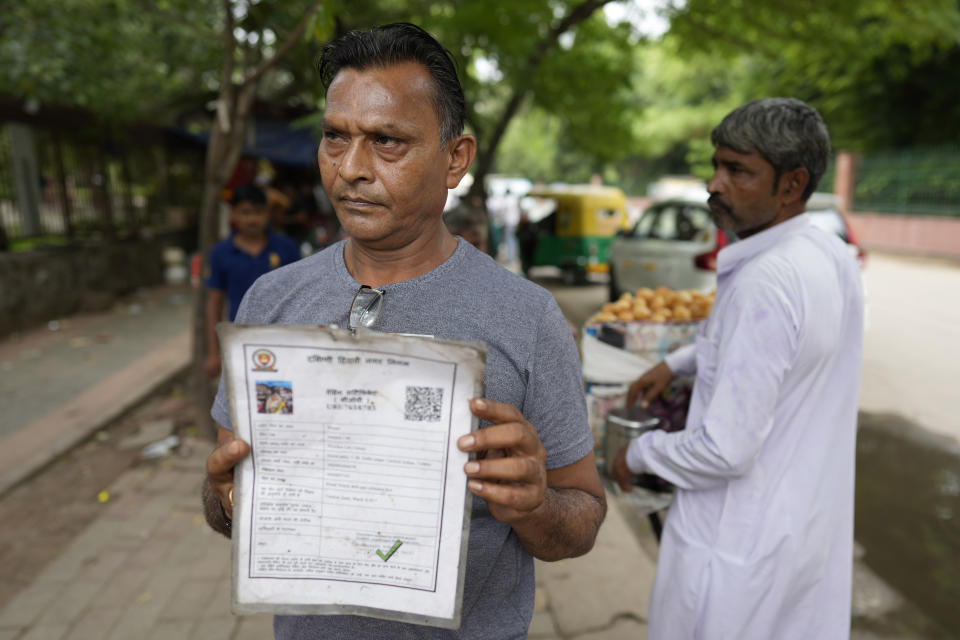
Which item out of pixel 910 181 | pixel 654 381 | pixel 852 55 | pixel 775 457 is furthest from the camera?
pixel 910 181

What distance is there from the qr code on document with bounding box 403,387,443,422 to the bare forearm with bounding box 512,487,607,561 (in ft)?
0.83

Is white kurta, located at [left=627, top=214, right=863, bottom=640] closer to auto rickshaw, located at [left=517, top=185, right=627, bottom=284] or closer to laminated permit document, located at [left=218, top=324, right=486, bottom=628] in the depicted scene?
laminated permit document, located at [left=218, top=324, right=486, bottom=628]

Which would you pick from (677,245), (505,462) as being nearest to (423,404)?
(505,462)

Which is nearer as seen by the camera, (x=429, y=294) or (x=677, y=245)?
(x=429, y=294)

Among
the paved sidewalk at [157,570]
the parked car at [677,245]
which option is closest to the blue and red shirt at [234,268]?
the paved sidewalk at [157,570]

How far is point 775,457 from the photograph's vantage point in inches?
65.4

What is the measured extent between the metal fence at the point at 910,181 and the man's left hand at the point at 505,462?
1976 centimetres

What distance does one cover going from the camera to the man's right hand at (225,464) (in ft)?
3.07

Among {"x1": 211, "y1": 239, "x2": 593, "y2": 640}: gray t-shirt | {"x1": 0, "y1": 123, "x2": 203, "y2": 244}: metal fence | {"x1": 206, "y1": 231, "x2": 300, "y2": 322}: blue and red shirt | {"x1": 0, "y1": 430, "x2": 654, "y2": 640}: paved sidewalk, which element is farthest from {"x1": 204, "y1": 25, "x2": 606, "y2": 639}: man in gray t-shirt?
{"x1": 0, "y1": 123, "x2": 203, "y2": 244}: metal fence

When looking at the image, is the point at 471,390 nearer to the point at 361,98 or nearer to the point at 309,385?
the point at 309,385

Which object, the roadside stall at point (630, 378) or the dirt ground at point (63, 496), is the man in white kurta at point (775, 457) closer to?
the roadside stall at point (630, 378)

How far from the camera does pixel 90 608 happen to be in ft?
9.83

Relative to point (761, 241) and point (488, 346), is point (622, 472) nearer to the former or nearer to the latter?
point (761, 241)

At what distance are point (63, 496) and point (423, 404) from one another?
4.24 meters
